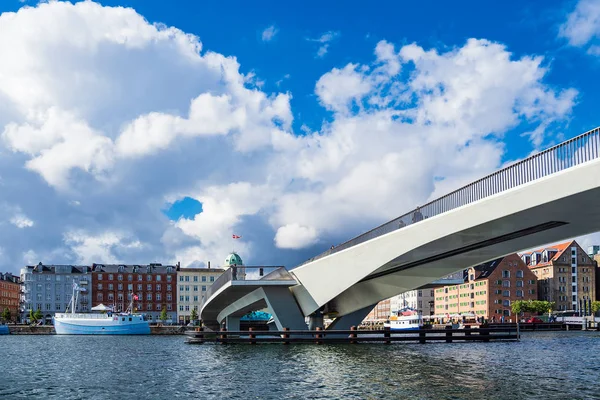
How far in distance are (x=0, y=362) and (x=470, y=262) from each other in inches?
1115

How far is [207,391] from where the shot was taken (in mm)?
25812

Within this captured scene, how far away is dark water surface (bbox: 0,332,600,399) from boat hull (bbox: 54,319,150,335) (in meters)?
57.7

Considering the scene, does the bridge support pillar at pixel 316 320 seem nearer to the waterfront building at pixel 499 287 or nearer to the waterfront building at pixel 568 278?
the waterfront building at pixel 499 287

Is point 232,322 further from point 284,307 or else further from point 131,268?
point 131,268

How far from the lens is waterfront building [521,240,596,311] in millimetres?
133125

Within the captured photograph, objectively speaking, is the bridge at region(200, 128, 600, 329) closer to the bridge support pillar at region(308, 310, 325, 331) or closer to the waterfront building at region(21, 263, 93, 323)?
the bridge support pillar at region(308, 310, 325, 331)

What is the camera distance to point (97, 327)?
333 ft

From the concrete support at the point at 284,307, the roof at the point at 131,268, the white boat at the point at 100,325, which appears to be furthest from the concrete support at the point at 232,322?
the roof at the point at 131,268

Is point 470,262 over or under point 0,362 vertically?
over

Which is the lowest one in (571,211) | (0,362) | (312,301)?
(0,362)

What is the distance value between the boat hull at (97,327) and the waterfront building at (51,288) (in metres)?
42.8

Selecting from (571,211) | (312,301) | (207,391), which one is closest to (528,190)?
(571,211)

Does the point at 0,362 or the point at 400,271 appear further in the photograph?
the point at 400,271

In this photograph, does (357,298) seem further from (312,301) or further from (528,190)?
(528,190)
